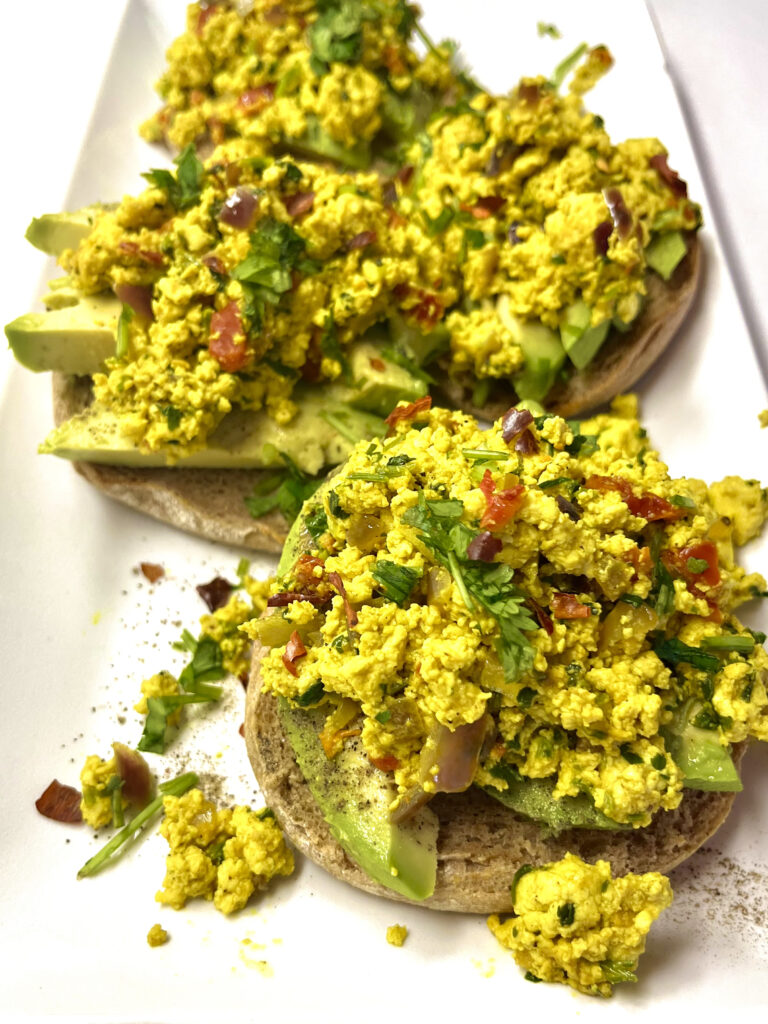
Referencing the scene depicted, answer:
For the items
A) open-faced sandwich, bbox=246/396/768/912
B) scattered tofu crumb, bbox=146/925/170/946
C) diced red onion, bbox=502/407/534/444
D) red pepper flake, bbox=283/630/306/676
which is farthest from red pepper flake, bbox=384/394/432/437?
scattered tofu crumb, bbox=146/925/170/946

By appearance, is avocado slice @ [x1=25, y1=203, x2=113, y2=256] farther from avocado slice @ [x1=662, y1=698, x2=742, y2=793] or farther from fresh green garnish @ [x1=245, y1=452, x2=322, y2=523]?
avocado slice @ [x1=662, y1=698, x2=742, y2=793]

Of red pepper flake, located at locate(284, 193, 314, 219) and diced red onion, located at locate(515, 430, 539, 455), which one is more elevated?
red pepper flake, located at locate(284, 193, 314, 219)

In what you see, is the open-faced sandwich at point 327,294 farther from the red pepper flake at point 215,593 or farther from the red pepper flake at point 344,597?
the red pepper flake at point 344,597

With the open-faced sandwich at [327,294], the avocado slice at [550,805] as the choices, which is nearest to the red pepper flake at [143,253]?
the open-faced sandwich at [327,294]

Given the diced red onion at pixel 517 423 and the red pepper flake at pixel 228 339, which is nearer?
the diced red onion at pixel 517 423

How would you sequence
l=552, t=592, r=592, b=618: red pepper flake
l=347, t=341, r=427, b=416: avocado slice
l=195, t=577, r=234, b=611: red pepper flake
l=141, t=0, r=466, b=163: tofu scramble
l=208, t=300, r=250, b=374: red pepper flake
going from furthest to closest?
l=141, t=0, r=466, b=163: tofu scramble → l=195, t=577, r=234, b=611: red pepper flake → l=347, t=341, r=427, b=416: avocado slice → l=208, t=300, r=250, b=374: red pepper flake → l=552, t=592, r=592, b=618: red pepper flake
